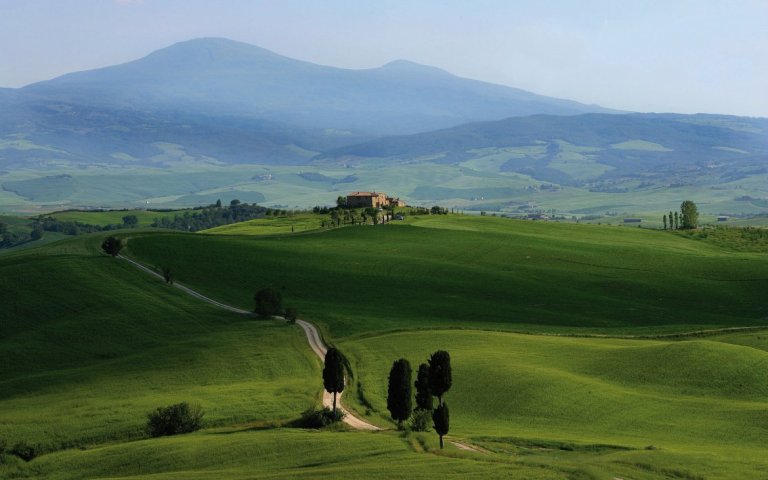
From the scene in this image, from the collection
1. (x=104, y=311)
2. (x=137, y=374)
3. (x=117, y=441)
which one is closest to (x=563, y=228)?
(x=104, y=311)

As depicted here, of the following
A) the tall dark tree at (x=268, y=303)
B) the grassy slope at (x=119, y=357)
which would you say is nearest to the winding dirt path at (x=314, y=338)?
the grassy slope at (x=119, y=357)

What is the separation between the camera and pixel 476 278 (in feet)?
424

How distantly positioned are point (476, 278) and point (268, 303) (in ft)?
110

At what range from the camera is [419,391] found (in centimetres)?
6594

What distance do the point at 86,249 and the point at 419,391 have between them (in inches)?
3443

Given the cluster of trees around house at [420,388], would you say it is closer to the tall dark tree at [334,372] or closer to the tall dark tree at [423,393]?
the tall dark tree at [423,393]

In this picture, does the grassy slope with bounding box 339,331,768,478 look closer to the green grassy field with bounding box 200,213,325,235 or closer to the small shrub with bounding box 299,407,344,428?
the small shrub with bounding box 299,407,344,428

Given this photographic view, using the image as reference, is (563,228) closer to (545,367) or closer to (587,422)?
(545,367)

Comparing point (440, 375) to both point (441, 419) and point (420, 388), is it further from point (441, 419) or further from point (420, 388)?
point (420, 388)

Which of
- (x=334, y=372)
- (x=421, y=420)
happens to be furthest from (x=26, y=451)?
(x=421, y=420)

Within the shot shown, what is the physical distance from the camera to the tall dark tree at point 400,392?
64062 mm

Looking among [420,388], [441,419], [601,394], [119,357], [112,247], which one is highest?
[112,247]

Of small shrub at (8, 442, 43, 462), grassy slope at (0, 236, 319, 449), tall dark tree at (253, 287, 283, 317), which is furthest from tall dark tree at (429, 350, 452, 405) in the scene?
tall dark tree at (253, 287, 283, 317)

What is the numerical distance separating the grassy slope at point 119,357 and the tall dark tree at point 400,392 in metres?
8.15
